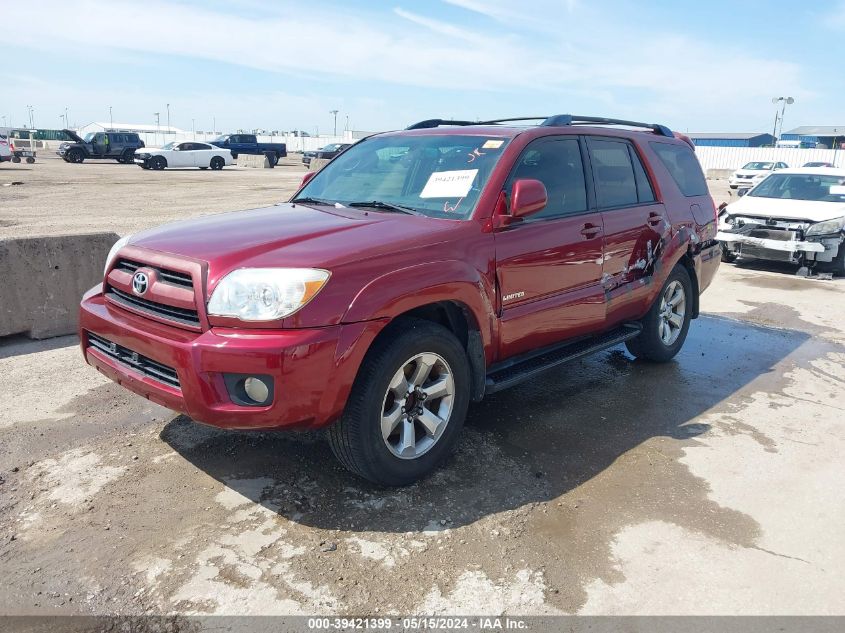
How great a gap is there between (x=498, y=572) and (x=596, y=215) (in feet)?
8.55

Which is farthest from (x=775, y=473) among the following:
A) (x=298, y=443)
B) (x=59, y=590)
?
(x=59, y=590)

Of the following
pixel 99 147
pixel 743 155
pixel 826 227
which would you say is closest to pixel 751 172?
pixel 826 227

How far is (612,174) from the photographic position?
194 inches

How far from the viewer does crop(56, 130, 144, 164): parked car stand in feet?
120

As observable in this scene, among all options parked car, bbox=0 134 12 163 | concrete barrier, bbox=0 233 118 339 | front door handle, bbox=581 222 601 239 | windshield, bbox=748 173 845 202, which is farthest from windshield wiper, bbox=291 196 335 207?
parked car, bbox=0 134 12 163

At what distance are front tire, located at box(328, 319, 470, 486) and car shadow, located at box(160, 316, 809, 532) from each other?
175 mm

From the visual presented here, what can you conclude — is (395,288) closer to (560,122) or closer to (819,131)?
(560,122)

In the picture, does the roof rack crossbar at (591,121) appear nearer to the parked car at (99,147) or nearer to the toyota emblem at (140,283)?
the toyota emblem at (140,283)

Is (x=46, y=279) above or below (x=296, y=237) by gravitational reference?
below

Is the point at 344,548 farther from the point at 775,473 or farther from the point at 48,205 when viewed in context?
the point at 48,205

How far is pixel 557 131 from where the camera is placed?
14.6 ft

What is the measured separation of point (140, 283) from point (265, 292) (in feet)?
2.59

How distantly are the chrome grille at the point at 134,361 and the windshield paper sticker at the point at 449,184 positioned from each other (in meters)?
1.75

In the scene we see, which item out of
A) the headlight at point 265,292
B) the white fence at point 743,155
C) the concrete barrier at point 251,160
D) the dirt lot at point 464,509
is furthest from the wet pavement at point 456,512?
the white fence at point 743,155
